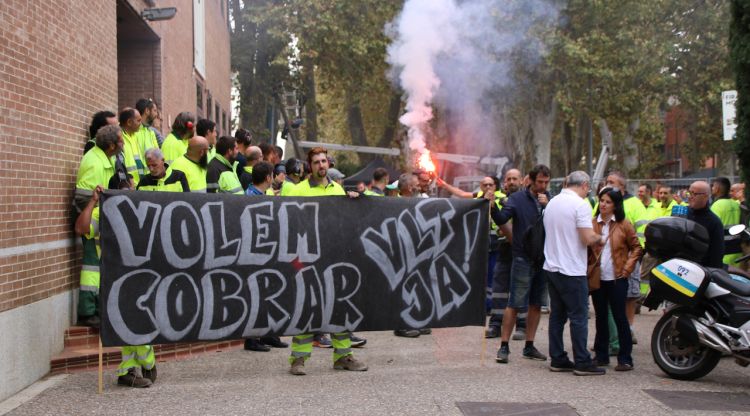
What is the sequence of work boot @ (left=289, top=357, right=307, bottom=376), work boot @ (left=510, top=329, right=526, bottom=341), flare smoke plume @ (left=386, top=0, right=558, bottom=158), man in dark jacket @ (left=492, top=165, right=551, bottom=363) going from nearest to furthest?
work boot @ (left=289, top=357, right=307, bottom=376), man in dark jacket @ (left=492, top=165, right=551, bottom=363), work boot @ (left=510, top=329, right=526, bottom=341), flare smoke plume @ (left=386, top=0, right=558, bottom=158)

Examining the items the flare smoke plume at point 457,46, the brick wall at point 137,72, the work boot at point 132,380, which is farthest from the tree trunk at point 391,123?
the work boot at point 132,380

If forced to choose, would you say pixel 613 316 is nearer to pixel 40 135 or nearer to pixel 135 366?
pixel 135 366

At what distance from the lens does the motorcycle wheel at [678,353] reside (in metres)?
7.37

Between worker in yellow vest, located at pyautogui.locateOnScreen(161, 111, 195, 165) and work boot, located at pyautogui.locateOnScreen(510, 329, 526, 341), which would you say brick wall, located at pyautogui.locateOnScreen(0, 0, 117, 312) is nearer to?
worker in yellow vest, located at pyautogui.locateOnScreen(161, 111, 195, 165)

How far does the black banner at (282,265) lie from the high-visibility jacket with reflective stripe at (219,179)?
58.0 inches

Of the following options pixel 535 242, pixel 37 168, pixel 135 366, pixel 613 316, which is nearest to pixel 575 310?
pixel 613 316

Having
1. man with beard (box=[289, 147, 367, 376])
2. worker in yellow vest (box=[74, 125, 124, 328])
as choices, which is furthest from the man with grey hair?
man with beard (box=[289, 147, 367, 376])

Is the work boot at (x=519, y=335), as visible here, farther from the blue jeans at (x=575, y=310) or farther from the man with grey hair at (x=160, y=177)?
the man with grey hair at (x=160, y=177)

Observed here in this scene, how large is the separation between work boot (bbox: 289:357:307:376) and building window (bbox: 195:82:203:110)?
12097 millimetres

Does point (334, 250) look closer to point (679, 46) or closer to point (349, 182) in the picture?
point (349, 182)

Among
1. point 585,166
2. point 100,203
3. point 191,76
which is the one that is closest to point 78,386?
point 100,203

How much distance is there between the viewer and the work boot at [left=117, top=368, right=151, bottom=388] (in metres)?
6.79

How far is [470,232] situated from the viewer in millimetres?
7859

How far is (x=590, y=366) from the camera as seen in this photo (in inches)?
295
